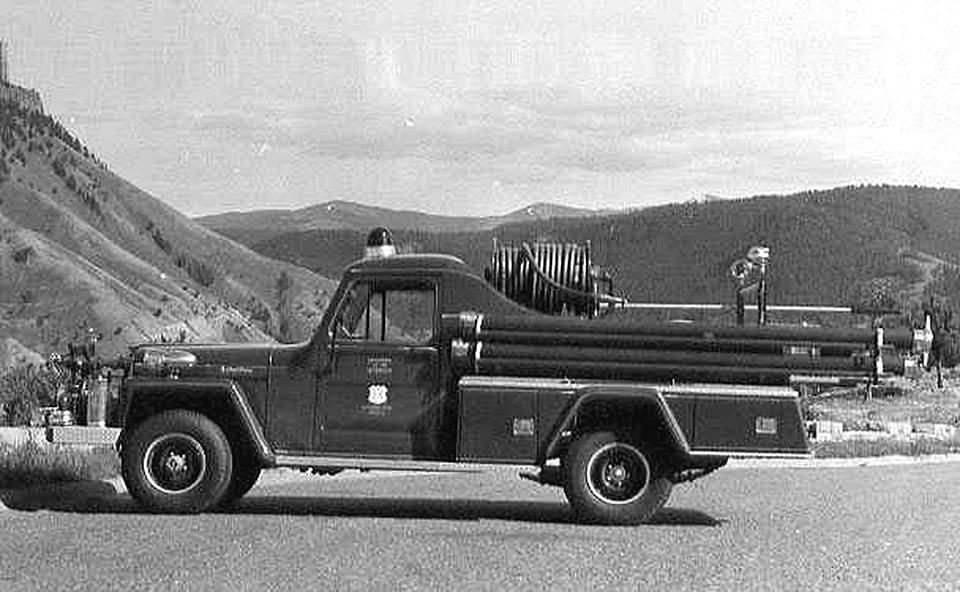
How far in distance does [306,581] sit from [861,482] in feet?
41.0

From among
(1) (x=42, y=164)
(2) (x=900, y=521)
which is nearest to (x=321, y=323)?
(2) (x=900, y=521)


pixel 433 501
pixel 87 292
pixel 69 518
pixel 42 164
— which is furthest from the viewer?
pixel 42 164

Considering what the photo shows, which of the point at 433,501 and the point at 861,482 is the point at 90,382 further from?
the point at 861,482

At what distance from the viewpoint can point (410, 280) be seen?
15656 mm

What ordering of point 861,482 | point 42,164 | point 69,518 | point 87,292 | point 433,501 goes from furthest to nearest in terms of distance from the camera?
point 42,164
point 87,292
point 861,482
point 433,501
point 69,518

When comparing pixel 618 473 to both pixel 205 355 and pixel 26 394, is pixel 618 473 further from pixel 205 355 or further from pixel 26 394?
pixel 26 394

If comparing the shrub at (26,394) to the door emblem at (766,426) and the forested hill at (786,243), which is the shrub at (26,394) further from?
the forested hill at (786,243)

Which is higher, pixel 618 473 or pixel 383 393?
pixel 383 393

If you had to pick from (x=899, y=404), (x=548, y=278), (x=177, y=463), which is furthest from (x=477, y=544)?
(x=899, y=404)

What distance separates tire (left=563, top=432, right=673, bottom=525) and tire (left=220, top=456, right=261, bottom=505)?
3.16 m

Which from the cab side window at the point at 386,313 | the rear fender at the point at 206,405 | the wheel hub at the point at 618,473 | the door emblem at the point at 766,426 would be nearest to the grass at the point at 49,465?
the rear fender at the point at 206,405

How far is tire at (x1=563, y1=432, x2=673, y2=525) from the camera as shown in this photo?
14945mm

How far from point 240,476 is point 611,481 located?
3.63 metres

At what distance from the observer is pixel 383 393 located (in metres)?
15.3
